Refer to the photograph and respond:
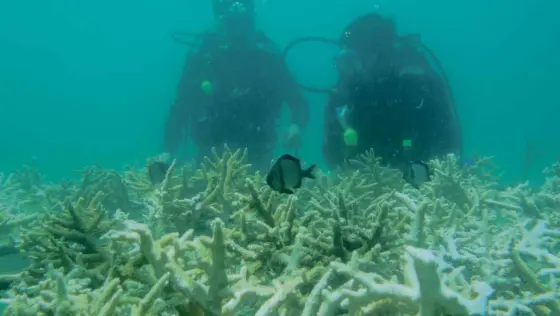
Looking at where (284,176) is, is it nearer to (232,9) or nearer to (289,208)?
(289,208)

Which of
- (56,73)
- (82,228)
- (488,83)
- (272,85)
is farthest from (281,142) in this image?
(56,73)

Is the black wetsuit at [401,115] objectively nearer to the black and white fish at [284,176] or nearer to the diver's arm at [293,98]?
the diver's arm at [293,98]

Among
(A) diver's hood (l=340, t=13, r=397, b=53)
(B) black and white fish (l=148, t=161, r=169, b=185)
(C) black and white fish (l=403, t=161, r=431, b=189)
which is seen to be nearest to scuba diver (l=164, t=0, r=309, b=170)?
(A) diver's hood (l=340, t=13, r=397, b=53)

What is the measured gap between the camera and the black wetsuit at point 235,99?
34.2ft

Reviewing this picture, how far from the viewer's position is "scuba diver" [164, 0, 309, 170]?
10430mm

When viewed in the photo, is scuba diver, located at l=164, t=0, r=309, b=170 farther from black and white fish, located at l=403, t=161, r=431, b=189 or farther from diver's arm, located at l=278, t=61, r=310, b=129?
black and white fish, located at l=403, t=161, r=431, b=189

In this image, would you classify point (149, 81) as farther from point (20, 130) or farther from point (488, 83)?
point (488, 83)

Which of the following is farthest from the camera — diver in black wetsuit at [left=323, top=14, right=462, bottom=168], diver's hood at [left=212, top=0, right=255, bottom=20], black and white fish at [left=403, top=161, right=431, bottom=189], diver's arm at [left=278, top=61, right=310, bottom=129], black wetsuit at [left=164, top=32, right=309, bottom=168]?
diver's hood at [left=212, top=0, right=255, bottom=20]

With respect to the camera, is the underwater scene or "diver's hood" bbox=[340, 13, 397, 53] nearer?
the underwater scene

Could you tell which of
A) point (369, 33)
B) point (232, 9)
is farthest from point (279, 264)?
point (232, 9)

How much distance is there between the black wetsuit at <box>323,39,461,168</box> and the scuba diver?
237cm

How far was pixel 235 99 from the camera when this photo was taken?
10.6 meters

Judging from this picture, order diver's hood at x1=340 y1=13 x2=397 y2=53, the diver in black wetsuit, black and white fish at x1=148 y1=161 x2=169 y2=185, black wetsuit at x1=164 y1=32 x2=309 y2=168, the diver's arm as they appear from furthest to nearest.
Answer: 1. the diver's arm
2. black wetsuit at x1=164 y1=32 x2=309 y2=168
3. diver's hood at x1=340 y1=13 x2=397 y2=53
4. the diver in black wetsuit
5. black and white fish at x1=148 y1=161 x2=169 y2=185

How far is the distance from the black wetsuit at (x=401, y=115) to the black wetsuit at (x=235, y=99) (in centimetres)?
246
